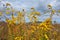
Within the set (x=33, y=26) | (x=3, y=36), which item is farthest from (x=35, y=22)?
(x=3, y=36)

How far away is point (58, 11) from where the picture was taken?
6059 millimetres

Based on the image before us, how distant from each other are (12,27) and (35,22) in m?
0.50

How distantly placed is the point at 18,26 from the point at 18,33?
148 millimetres

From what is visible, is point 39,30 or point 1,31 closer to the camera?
point 39,30

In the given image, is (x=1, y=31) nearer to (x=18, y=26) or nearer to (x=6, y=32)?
(x=6, y=32)

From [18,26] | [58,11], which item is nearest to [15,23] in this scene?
[18,26]

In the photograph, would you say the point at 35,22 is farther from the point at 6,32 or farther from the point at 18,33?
the point at 6,32

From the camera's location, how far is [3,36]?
6906 millimetres

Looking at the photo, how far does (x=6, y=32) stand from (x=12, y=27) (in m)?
0.90

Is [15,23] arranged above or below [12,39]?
above

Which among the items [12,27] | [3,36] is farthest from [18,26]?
[3,36]

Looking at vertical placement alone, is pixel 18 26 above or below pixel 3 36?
above

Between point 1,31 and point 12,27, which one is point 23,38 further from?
point 1,31

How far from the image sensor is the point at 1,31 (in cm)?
705
